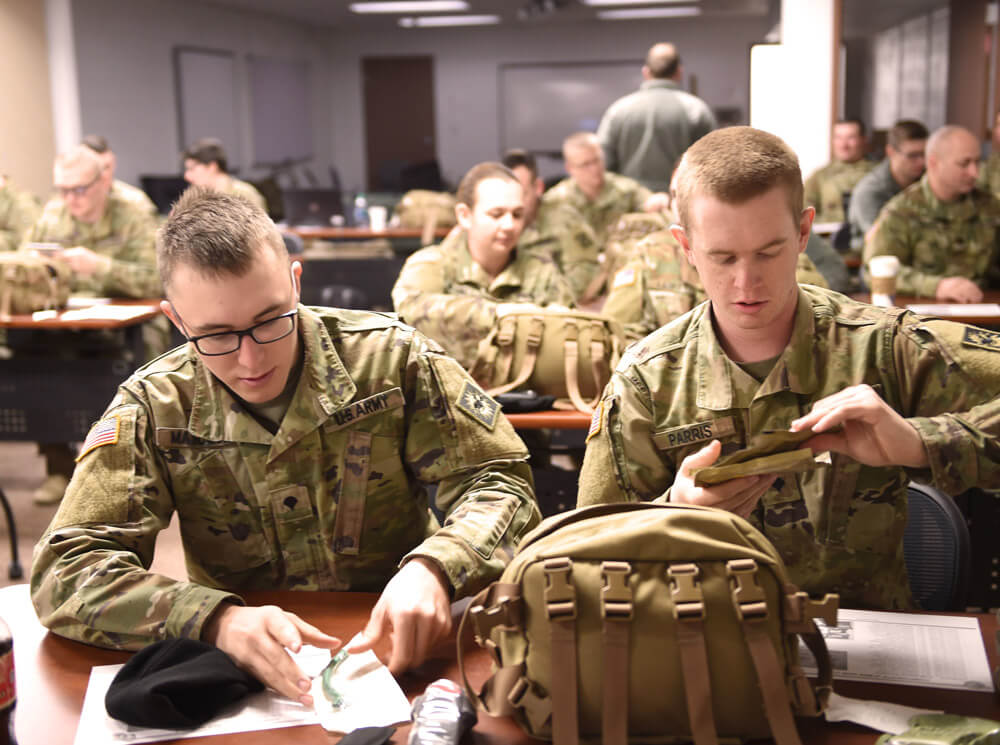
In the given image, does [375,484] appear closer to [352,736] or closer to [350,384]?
[350,384]

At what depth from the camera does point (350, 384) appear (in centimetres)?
165

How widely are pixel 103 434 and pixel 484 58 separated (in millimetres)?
14242

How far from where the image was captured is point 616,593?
108 centimetres

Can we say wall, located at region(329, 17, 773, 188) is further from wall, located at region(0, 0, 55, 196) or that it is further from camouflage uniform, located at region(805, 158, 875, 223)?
camouflage uniform, located at region(805, 158, 875, 223)

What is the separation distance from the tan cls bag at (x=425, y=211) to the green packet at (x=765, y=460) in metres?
7.56

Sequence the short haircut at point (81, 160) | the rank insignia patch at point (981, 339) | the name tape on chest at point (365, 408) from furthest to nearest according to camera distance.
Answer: the short haircut at point (81, 160)
the name tape on chest at point (365, 408)
the rank insignia patch at point (981, 339)

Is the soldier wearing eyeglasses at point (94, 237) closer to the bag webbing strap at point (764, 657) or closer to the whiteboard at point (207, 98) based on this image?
the bag webbing strap at point (764, 657)

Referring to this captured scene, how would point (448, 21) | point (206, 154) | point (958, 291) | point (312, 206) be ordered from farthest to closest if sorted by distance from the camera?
point (448, 21)
point (312, 206)
point (206, 154)
point (958, 291)

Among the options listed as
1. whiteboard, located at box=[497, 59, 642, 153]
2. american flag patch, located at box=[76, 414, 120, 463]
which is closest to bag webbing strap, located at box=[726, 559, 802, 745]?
american flag patch, located at box=[76, 414, 120, 463]

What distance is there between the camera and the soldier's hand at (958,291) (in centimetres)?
418

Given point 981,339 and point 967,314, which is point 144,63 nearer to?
point 967,314

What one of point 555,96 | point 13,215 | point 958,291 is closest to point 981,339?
point 958,291

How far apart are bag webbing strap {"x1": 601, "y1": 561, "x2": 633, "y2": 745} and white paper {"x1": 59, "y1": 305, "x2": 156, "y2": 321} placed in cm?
364

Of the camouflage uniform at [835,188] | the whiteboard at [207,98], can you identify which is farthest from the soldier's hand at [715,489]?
the whiteboard at [207,98]
